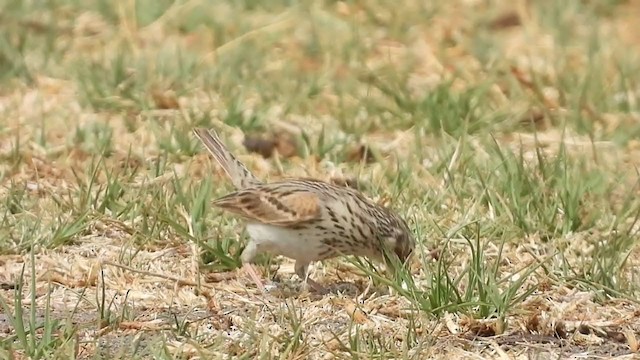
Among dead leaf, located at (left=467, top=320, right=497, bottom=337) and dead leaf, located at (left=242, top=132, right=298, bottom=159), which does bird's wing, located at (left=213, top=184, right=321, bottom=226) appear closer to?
dead leaf, located at (left=467, top=320, right=497, bottom=337)

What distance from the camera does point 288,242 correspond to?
222 inches

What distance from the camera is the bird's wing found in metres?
5.63

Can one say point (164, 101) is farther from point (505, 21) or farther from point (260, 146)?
point (505, 21)

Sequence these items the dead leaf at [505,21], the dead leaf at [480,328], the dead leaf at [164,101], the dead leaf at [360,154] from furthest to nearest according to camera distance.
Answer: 1. the dead leaf at [505,21]
2. the dead leaf at [164,101]
3. the dead leaf at [360,154]
4. the dead leaf at [480,328]

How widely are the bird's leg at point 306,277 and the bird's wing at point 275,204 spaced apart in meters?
0.19

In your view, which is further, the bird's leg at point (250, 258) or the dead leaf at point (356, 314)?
the bird's leg at point (250, 258)

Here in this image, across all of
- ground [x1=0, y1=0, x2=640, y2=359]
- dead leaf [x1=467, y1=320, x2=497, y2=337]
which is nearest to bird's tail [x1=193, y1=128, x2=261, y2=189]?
ground [x1=0, y1=0, x2=640, y2=359]

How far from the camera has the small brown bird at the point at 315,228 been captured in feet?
18.4

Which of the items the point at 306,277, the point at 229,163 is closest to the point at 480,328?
the point at 306,277

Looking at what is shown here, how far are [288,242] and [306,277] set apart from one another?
0.50ft

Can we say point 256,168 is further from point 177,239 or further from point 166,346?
point 166,346

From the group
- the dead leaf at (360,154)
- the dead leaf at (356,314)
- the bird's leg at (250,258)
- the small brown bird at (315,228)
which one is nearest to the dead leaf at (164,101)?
the dead leaf at (360,154)

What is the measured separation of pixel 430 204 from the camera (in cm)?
655

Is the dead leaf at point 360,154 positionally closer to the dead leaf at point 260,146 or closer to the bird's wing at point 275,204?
the dead leaf at point 260,146
